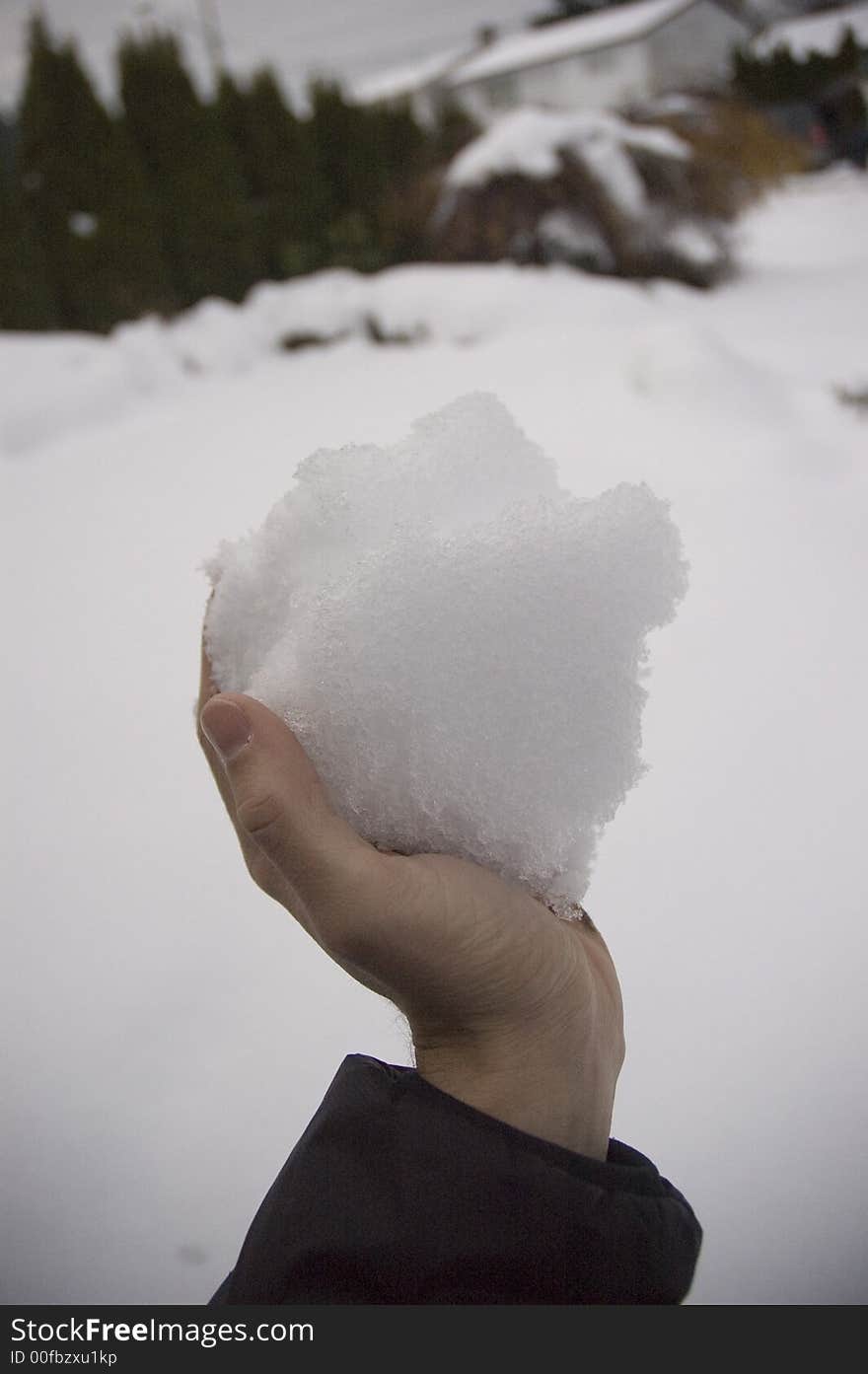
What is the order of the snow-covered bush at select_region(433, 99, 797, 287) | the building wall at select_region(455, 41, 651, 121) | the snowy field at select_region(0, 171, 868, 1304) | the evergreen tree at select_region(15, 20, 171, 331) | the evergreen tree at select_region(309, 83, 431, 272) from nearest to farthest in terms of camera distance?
the snowy field at select_region(0, 171, 868, 1304) → the snow-covered bush at select_region(433, 99, 797, 287) → the building wall at select_region(455, 41, 651, 121) → the evergreen tree at select_region(15, 20, 171, 331) → the evergreen tree at select_region(309, 83, 431, 272)

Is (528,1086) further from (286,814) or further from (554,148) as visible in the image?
(554,148)

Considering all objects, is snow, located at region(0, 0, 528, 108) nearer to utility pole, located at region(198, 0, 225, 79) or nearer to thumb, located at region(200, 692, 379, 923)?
utility pole, located at region(198, 0, 225, 79)

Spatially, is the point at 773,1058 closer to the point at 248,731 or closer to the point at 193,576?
the point at 248,731

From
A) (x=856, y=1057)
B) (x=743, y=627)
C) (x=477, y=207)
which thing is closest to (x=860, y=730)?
(x=743, y=627)

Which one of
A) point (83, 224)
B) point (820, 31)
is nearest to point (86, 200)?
point (83, 224)

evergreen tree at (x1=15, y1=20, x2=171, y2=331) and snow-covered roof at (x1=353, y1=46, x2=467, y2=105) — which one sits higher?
snow-covered roof at (x1=353, y1=46, x2=467, y2=105)

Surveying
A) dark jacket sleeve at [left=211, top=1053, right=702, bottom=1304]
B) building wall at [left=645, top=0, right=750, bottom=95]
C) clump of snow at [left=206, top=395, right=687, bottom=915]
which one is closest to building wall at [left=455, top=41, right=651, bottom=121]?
building wall at [left=645, top=0, right=750, bottom=95]
